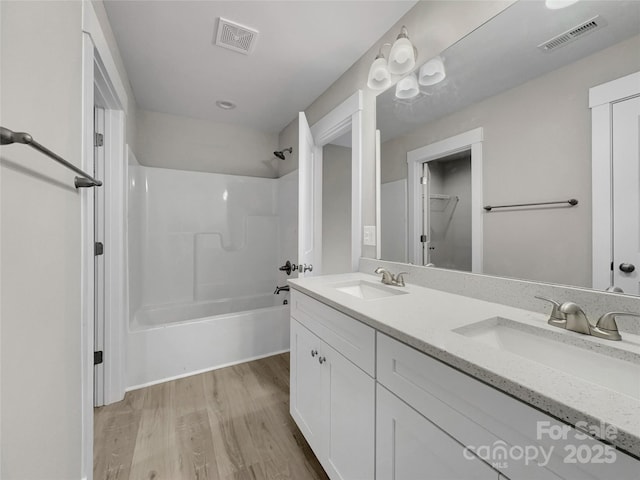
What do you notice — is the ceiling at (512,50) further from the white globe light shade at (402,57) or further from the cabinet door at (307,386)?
the cabinet door at (307,386)

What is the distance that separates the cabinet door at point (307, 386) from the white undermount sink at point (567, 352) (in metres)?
0.68

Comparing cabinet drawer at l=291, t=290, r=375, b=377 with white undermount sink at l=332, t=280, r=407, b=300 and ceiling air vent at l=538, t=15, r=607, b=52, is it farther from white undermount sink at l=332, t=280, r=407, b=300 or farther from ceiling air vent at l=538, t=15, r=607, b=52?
ceiling air vent at l=538, t=15, r=607, b=52

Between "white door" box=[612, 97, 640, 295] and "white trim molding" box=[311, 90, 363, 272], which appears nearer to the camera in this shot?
"white door" box=[612, 97, 640, 295]

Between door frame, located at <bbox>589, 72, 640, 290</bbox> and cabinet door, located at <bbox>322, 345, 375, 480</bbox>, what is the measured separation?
81 centimetres

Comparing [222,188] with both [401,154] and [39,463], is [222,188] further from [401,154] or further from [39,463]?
[39,463]

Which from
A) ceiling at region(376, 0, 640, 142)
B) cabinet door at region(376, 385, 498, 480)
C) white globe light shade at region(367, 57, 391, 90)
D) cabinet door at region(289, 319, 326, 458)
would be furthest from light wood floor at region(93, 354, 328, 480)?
white globe light shade at region(367, 57, 391, 90)

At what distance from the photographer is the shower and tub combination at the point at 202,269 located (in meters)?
2.10

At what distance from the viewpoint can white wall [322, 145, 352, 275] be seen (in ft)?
8.11

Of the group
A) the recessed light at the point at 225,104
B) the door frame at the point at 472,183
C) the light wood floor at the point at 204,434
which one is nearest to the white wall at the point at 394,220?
the door frame at the point at 472,183

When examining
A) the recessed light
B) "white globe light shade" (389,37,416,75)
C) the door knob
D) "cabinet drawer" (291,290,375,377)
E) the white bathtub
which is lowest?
the white bathtub

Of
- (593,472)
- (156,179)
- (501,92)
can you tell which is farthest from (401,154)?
(156,179)

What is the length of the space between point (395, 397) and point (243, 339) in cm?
185

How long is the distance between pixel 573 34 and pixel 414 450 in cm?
141

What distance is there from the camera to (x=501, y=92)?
106 centimetres
